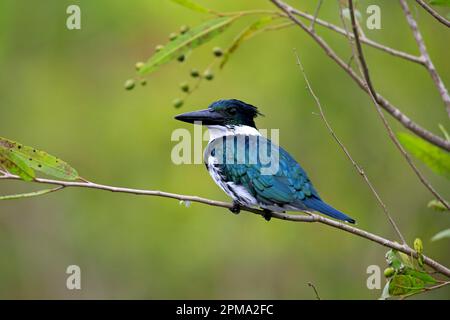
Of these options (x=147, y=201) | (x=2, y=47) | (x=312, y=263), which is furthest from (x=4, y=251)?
(x=312, y=263)

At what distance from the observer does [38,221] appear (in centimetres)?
739

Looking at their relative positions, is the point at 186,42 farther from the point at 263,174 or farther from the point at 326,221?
the point at 326,221

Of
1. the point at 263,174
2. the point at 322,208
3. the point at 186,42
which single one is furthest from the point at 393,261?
the point at 186,42

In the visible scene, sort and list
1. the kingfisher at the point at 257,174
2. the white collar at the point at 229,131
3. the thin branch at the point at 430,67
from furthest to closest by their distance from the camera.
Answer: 1. the white collar at the point at 229,131
2. the kingfisher at the point at 257,174
3. the thin branch at the point at 430,67

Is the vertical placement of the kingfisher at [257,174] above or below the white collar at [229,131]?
below

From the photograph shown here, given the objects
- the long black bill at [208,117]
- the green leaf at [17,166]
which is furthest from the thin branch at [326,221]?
the long black bill at [208,117]

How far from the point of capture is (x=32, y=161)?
127 inches

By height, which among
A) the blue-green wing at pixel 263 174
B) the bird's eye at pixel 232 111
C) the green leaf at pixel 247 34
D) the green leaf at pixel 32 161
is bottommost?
the green leaf at pixel 32 161

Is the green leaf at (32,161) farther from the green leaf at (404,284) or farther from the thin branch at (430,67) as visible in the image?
the thin branch at (430,67)

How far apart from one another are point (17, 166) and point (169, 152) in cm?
377

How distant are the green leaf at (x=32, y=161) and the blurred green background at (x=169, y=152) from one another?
339 centimetres

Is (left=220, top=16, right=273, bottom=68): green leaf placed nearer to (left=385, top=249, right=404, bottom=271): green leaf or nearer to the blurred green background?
(left=385, top=249, right=404, bottom=271): green leaf

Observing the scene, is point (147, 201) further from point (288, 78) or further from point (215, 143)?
point (215, 143)

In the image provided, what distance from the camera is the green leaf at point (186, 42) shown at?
138 inches
